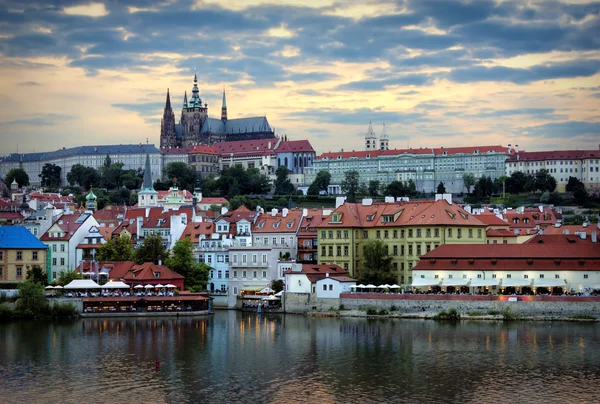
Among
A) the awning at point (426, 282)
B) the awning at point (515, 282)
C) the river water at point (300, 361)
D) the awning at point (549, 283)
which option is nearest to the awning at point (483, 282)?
the awning at point (515, 282)

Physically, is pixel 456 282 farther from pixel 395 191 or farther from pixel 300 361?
pixel 395 191

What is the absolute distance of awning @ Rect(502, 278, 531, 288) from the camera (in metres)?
66.6

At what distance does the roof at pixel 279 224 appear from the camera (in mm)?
81188

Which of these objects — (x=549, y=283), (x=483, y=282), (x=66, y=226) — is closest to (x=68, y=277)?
(x=66, y=226)

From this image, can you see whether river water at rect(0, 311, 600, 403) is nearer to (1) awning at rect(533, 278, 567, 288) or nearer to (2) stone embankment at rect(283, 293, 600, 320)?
(2) stone embankment at rect(283, 293, 600, 320)

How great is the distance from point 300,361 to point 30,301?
2396 cm

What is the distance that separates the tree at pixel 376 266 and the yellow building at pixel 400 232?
1658 mm

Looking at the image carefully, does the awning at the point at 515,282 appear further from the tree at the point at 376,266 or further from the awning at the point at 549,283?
the tree at the point at 376,266

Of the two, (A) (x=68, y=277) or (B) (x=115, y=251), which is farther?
(B) (x=115, y=251)

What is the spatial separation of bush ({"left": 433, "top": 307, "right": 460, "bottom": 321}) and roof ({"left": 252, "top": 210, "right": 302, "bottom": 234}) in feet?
64.1

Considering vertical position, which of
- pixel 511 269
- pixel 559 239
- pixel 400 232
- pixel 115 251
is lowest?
pixel 511 269

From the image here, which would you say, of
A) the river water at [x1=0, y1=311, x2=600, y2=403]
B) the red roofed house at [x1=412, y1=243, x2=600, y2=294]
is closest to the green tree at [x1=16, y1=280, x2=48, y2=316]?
the river water at [x1=0, y1=311, x2=600, y2=403]

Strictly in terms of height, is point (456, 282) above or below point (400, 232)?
below

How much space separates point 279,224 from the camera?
3223 inches
